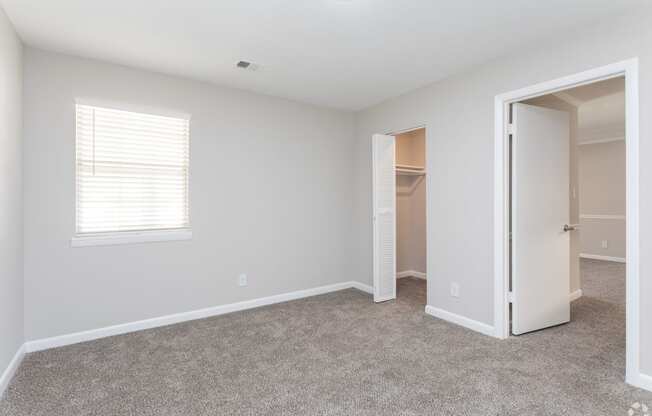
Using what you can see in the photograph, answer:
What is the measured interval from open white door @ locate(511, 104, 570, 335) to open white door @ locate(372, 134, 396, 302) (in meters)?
1.44

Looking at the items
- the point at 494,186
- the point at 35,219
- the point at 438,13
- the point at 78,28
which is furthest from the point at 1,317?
the point at 494,186

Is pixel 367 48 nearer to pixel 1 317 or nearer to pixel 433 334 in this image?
pixel 433 334

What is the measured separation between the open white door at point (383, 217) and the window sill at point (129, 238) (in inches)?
80.8

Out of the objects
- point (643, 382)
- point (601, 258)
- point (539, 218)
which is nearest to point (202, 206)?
point (539, 218)

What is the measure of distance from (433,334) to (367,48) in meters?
2.46

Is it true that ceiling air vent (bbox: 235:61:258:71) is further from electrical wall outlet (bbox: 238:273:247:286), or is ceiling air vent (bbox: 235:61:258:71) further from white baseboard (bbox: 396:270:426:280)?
white baseboard (bbox: 396:270:426:280)

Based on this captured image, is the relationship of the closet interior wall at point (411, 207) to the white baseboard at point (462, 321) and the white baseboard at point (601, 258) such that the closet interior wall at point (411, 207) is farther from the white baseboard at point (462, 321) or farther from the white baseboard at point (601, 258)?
the white baseboard at point (601, 258)

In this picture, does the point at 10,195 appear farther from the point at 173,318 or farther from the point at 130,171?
the point at 173,318

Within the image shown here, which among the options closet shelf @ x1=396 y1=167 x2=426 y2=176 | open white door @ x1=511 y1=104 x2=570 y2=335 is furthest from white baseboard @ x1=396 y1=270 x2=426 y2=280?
open white door @ x1=511 y1=104 x2=570 y2=335

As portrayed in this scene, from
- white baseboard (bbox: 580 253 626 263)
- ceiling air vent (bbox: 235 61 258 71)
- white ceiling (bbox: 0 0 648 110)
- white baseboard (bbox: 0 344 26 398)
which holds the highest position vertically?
ceiling air vent (bbox: 235 61 258 71)

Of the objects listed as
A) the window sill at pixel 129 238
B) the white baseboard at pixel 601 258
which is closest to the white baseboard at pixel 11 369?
the window sill at pixel 129 238

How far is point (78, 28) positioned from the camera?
2426mm

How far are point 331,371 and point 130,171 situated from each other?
7.96 ft

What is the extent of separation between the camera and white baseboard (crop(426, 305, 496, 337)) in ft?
9.83
